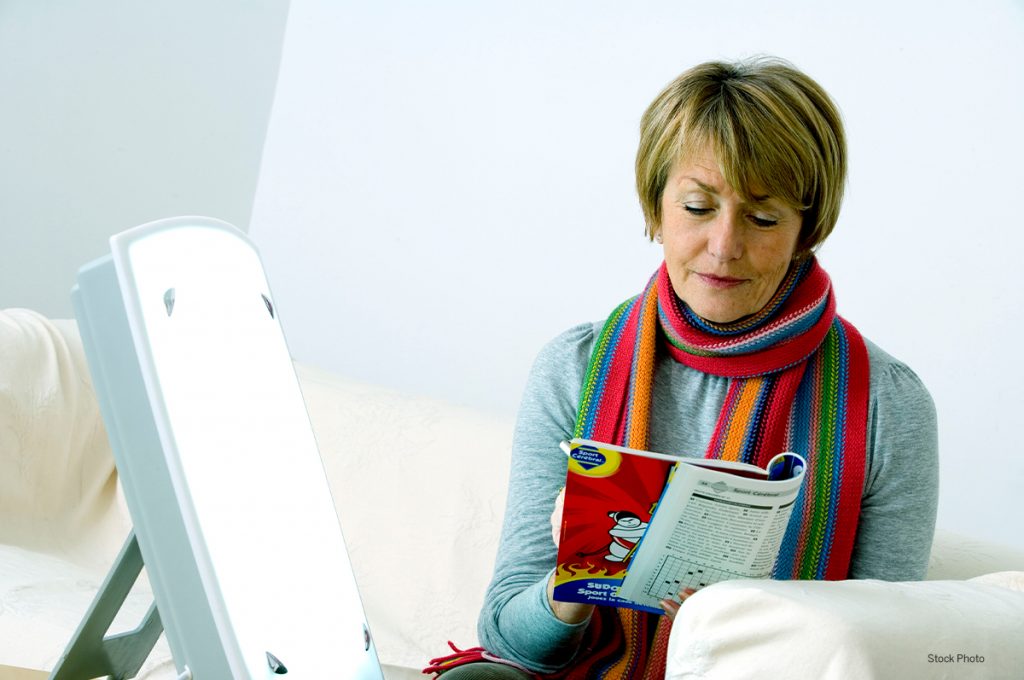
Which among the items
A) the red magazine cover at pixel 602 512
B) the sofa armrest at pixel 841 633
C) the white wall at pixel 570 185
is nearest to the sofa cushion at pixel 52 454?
the white wall at pixel 570 185

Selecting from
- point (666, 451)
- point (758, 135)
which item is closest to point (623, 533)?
point (666, 451)

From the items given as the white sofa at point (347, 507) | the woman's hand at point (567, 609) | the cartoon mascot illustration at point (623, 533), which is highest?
→ the cartoon mascot illustration at point (623, 533)

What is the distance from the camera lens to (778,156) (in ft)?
4.33

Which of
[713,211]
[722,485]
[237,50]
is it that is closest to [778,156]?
[713,211]

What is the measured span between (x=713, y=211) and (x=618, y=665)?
55cm

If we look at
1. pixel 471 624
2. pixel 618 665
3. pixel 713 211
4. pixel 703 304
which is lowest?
pixel 471 624

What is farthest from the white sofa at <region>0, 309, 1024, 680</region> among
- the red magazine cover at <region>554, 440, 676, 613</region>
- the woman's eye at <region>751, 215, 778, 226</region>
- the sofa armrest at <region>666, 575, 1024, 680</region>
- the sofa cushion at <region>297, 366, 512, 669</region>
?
the sofa armrest at <region>666, 575, 1024, 680</region>

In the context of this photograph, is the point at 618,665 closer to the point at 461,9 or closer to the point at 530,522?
the point at 530,522

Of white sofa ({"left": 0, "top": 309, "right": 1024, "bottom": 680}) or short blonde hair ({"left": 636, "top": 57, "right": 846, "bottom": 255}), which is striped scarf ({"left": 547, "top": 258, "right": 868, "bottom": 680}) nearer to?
short blonde hair ({"left": 636, "top": 57, "right": 846, "bottom": 255})

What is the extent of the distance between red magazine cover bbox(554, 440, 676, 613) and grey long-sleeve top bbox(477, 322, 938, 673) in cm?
15

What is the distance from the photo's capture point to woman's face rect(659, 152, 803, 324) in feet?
4.39

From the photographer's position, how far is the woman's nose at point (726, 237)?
1.33 m

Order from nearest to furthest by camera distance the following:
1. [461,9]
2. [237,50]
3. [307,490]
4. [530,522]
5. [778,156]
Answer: [307,490]
[778,156]
[530,522]
[461,9]
[237,50]

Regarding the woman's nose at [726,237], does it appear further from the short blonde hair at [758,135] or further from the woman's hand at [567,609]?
the woman's hand at [567,609]
